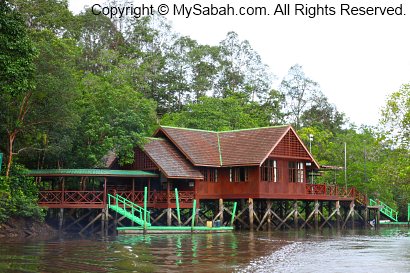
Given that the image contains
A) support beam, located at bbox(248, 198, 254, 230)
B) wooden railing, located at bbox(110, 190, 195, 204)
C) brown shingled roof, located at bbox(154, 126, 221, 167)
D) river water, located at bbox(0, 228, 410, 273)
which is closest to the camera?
river water, located at bbox(0, 228, 410, 273)

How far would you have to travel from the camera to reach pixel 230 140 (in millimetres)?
44094

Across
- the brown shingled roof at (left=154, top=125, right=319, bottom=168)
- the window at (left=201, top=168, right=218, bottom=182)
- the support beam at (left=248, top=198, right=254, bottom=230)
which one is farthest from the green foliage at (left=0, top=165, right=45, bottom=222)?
the support beam at (left=248, top=198, right=254, bottom=230)

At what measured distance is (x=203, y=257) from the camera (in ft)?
70.4

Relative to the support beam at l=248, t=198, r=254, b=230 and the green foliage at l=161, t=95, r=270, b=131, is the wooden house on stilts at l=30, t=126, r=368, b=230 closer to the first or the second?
the support beam at l=248, t=198, r=254, b=230

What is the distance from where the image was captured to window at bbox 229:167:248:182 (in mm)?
42031

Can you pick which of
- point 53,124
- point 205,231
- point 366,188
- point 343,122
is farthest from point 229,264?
point 343,122

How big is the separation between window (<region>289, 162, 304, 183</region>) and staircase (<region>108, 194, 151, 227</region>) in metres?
10.9

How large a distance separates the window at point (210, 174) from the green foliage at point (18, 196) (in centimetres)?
1104

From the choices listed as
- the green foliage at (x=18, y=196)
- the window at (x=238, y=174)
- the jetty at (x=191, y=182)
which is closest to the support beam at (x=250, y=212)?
the jetty at (x=191, y=182)

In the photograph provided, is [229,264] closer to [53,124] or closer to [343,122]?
[53,124]

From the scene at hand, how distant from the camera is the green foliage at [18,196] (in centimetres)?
3215

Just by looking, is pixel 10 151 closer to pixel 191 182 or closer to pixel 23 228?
pixel 23 228

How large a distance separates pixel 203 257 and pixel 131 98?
22846 millimetres

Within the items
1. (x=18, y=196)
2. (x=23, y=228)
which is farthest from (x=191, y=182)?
(x=18, y=196)
